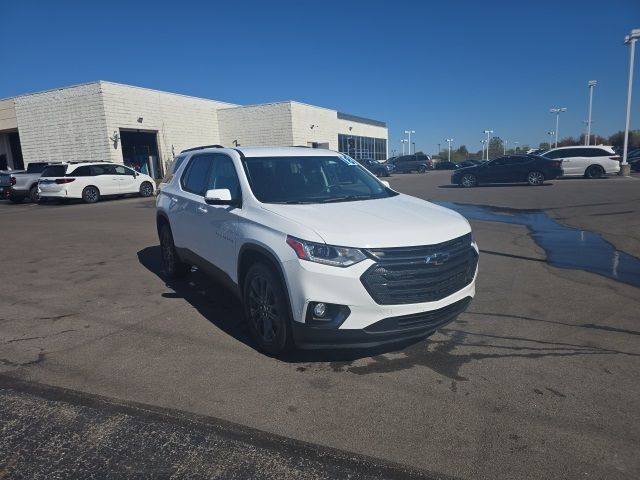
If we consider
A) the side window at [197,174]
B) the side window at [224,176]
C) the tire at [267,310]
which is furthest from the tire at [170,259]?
the tire at [267,310]

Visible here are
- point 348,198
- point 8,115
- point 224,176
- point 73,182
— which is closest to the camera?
point 348,198

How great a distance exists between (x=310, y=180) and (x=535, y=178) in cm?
2083

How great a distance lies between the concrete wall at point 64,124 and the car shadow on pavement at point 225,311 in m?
27.7

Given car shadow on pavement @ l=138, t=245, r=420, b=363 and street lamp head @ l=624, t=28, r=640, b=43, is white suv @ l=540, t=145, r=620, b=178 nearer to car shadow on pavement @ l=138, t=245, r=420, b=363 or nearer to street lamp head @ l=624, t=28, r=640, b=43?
street lamp head @ l=624, t=28, r=640, b=43

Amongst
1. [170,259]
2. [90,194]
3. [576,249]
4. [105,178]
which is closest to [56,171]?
[90,194]

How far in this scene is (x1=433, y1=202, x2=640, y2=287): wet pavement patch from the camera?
6.78m

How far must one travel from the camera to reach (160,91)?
3569cm

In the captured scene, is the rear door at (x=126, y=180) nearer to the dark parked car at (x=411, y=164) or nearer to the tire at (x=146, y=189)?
the tire at (x=146, y=189)

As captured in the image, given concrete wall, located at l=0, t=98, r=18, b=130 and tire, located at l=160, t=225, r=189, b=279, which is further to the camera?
concrete wall, located at l=0, t=98, r=18, b=130

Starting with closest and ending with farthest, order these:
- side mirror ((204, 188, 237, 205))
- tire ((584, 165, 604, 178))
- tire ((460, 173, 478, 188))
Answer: side mirror ((204, 188, 237, 205)), tire ((460, 173, 478, 188)), tire ((584, 165, 604, 178))

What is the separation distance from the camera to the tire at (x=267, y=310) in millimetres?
3768

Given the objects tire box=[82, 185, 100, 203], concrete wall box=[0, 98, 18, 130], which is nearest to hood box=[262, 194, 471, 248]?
tire box=[82, 185, 100, 203]

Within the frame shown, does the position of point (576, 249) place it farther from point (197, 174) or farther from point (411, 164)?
point (411, 164)

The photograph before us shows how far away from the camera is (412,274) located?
3566mm
